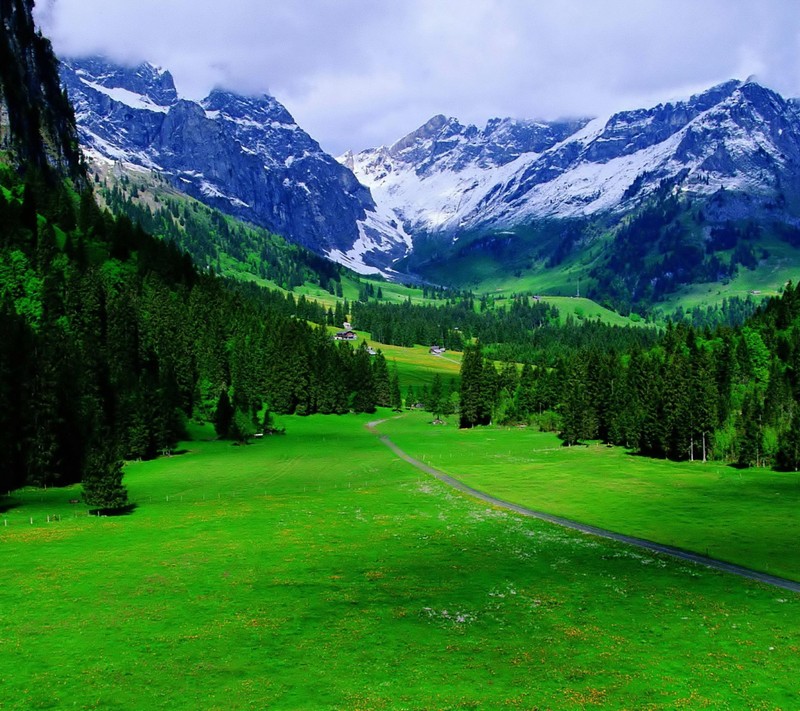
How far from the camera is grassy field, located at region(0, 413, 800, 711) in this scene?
30.5m

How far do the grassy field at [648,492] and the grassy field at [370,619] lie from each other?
371 inches

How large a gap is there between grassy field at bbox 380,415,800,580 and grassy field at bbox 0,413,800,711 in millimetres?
9415

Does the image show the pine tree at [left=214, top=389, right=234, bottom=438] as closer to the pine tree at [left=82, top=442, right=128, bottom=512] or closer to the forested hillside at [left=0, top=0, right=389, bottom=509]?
the forested hillside at [left=0, top=0, right=389, bottom=509]

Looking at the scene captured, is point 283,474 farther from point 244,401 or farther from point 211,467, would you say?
point 244,401

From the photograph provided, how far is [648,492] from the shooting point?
292 ft

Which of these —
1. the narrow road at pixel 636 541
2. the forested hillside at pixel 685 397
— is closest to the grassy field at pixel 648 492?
the narrow road at pixel 636 541

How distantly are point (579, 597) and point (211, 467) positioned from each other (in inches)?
3192

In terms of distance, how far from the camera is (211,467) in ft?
367

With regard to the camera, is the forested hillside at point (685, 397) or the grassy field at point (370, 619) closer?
the grassy field at point (370, 619)

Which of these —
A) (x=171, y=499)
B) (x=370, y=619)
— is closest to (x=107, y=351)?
(x=171, y=499)

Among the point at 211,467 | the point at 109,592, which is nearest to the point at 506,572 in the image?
the point at 109,592

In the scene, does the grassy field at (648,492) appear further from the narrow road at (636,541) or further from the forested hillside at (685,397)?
the forested hillside at (685,397)

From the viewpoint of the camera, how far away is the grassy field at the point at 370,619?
30.5 metres

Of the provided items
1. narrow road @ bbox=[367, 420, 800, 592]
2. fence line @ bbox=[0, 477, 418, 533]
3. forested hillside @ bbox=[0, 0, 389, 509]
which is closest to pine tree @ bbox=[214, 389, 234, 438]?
forested hillside @ bbox=[0, 0, 389, 509]
